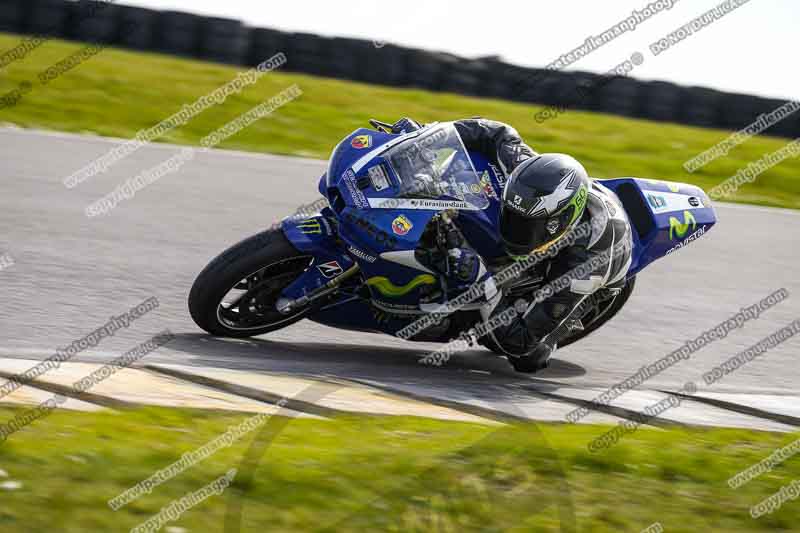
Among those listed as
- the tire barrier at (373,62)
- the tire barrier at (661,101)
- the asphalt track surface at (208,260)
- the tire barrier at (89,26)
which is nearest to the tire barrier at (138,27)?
the tire barrier at (373,62)

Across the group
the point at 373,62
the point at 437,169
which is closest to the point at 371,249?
the point at 437,169

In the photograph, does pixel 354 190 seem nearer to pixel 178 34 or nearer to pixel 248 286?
pixel 248 286

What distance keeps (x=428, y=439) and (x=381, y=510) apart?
80 cm

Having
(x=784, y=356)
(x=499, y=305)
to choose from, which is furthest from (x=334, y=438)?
(x=784, y=356)

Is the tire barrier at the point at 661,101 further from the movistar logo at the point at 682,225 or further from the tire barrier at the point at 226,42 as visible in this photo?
the movistar logo at the point at 682,225

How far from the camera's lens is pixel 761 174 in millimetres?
14852

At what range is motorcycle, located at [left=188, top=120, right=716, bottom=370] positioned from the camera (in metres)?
5.55

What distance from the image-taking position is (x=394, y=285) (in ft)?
18.7

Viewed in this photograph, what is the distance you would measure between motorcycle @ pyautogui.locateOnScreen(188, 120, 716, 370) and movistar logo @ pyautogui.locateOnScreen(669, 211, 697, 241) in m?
0.86

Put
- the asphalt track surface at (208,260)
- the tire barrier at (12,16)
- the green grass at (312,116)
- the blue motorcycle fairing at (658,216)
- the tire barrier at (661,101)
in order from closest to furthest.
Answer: the asphalt track surface at (208,260) < the blue motorcycle fairing at (658,216) < the green grass at (312,116) < the tire barrier at (12,16) < the tire barrier at (661,101)

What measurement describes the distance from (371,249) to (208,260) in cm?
249

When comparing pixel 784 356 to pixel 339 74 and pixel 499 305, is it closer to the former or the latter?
pixel 499 305

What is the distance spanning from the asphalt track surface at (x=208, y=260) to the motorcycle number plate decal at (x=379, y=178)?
1002mm

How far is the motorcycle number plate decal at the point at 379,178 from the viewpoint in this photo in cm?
557
